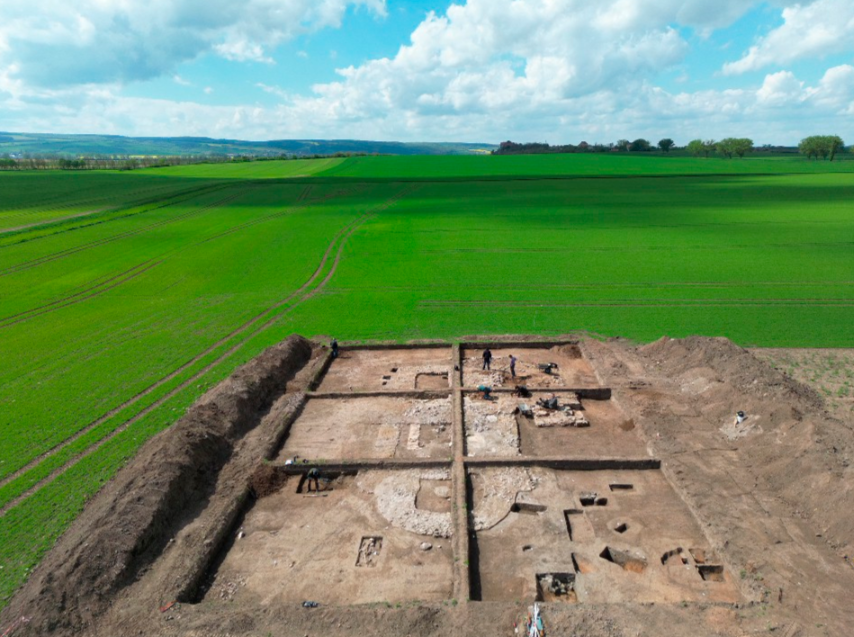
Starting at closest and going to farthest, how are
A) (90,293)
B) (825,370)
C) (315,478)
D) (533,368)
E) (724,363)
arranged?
(315,478)
(724,363)
(825,370)
(533,368)
(90,293)

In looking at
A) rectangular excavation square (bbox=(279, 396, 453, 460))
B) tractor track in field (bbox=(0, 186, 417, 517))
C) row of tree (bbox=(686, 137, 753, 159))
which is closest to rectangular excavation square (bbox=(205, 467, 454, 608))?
rectangular excavation square (bbox=(279, 396, 453, 460))

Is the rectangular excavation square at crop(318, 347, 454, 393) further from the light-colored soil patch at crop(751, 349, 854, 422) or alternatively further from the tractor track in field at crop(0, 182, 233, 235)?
the tractor track in field at crop(0, 182, 233, 235)

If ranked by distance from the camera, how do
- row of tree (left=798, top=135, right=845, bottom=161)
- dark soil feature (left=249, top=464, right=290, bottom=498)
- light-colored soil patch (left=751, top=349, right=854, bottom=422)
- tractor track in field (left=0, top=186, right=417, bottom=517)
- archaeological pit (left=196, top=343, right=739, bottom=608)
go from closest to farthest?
archaeological pit (left=196, top=343, right=739, bottom=608)
dark soil feature (left=249, top=464, right=290, bottom=498)
tractor track in field (left=0, top=186, right=417, bottom=517)
light-colored soil patch (left=751, top=349, right=854, bottom=422)
row of tree (left=798, top=135, right=845, bottom=161)

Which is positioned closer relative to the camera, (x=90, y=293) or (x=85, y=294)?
(x=85, y=294)

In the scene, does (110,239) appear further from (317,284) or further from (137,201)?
(317,284)

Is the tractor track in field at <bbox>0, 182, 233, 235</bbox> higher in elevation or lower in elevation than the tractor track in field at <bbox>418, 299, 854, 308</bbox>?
higher

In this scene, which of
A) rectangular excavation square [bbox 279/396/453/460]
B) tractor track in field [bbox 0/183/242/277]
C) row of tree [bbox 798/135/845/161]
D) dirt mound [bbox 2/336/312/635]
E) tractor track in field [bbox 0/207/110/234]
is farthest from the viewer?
row of tree [bbox 798/135/845/161]

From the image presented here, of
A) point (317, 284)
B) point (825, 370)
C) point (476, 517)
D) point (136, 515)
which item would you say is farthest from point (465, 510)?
point (317, 284)
